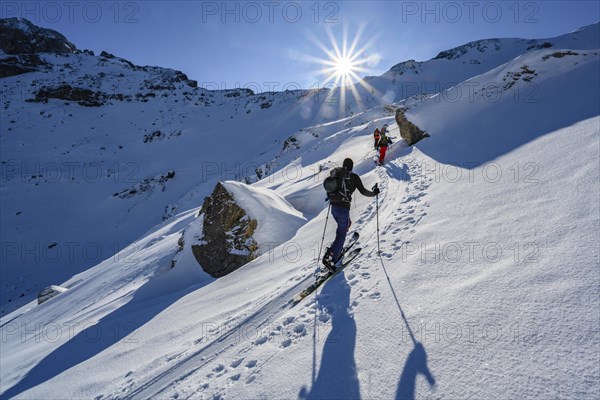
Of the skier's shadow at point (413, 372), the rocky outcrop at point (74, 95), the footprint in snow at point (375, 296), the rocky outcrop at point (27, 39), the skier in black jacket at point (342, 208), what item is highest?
the rocky outcrop at point (27, 39)

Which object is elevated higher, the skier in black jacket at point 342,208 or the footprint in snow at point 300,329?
the skier in black jacket at point 342,208

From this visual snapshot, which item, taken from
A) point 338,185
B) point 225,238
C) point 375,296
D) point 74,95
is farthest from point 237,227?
point 74,95

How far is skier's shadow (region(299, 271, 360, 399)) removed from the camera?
9.08ft

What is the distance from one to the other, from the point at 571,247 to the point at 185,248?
33.7ft

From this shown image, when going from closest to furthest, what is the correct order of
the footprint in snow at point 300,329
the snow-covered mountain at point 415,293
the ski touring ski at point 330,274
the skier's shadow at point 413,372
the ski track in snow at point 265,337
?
1. the skier's shadow at point 413,372
2. the snow-covered mountain at point 415,293
3. the ski track in snow at point 265,337
4. the footprint in snow at point 300,329
5. the ski touring ski at point 330,274

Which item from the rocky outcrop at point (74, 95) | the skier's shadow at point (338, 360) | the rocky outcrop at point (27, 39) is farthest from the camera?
the rocky outcrop at point (27, 39)

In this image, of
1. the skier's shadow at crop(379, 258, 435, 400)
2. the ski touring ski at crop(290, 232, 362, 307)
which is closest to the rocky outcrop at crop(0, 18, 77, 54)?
the ski touring ski at crop(290, 232, 362, 307)

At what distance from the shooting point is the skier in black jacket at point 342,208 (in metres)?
5.59

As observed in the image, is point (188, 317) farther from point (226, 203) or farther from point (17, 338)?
point (17, 338)

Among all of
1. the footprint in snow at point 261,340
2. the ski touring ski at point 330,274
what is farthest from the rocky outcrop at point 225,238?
the footprint in snow at point 261,340

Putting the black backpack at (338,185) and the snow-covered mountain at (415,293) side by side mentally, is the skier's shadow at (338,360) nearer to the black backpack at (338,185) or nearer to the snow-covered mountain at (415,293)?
the snow-covered mountain at (415,293)

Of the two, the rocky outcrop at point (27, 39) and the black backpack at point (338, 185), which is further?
the rocky outcrop at point (27, 39)

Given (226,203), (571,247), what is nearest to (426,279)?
(571,247)

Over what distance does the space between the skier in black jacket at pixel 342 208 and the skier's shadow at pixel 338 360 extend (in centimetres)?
120
